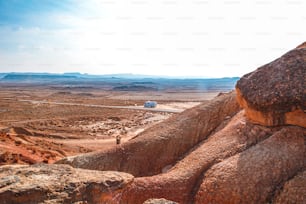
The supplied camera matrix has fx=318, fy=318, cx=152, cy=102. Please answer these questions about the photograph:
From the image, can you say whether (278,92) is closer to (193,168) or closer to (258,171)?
(258,171)

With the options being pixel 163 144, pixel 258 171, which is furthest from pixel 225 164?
pixel 163 144

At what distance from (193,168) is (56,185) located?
441 centimetres

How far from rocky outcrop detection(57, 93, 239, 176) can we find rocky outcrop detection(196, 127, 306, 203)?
7.95 feet

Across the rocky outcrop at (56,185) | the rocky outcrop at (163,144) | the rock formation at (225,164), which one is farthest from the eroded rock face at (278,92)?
the rocky outcrop at (56,185)

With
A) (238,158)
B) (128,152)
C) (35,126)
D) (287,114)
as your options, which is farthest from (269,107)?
(35,126)

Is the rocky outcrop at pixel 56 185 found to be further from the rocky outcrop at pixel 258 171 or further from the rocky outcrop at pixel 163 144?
the rocky outcrop at pixel 163 144

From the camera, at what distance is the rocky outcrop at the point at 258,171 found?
7.79 m

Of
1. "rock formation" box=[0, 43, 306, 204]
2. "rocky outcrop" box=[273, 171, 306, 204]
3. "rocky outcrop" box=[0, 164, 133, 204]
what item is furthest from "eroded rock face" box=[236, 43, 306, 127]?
"rocky outcrop" box=[0, 164, 133, 204]

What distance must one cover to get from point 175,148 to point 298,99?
4.35 meters

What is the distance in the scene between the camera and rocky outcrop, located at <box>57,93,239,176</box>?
1039cm

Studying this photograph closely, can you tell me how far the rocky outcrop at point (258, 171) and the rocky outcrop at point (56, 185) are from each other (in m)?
2.65

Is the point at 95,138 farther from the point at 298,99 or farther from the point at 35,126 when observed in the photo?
the point at 298,99

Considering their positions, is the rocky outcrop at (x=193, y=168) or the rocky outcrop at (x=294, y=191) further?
the rocky outcrop at (x=193, y=168)

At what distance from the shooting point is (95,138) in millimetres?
31703
